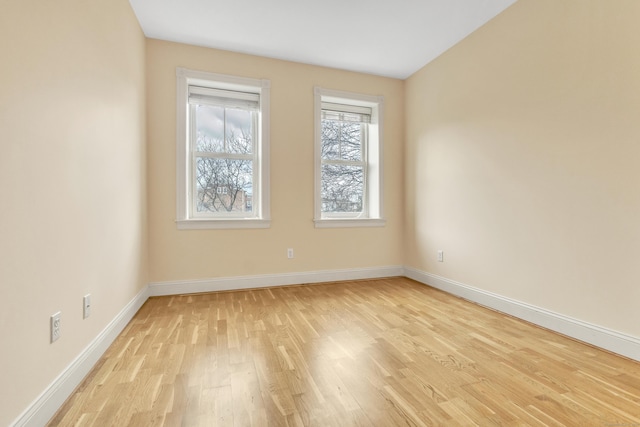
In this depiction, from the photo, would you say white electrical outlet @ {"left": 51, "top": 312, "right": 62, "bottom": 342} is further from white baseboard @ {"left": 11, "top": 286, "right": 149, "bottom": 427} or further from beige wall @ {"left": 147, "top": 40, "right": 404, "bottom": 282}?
beige wall @ {"left": 147, "top": 40, "right": 404, "bottom": 282}

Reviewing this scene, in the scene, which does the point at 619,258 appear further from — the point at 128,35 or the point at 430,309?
the point at 128,35

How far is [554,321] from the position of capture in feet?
7.48

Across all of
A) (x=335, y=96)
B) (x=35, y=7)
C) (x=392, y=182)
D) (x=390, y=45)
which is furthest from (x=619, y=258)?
(x=35, y=7)

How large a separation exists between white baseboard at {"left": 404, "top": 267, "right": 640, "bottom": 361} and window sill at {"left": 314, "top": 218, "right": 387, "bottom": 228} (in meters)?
1.04

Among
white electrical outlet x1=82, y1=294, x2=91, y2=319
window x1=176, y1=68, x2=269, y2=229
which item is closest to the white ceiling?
window x1=176, y1=68, x2=269, y2=229

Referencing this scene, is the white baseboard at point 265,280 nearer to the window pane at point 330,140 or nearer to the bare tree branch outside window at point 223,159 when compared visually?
the bare tree branch outside window at point 223,159

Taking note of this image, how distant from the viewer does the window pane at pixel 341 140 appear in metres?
3.93

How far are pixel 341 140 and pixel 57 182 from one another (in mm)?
3148

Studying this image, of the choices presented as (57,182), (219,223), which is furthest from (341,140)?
(57,182)

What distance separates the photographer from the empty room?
134cm

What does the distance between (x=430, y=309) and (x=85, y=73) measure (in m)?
3.11

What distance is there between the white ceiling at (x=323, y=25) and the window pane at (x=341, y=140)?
0.79 meters

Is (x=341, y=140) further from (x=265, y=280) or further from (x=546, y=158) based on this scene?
(x=546, y=158)

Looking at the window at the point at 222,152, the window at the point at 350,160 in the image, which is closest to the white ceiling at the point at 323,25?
the window at the point at 222,152
